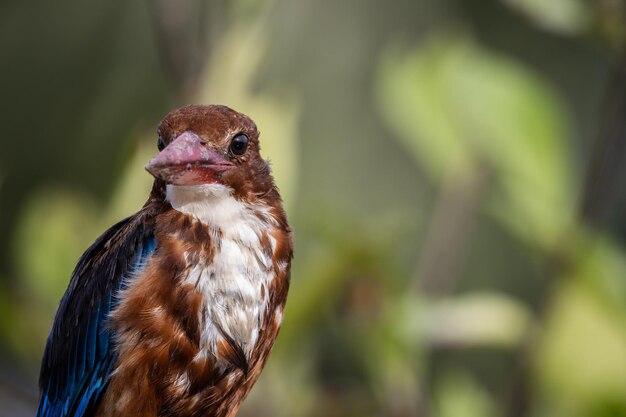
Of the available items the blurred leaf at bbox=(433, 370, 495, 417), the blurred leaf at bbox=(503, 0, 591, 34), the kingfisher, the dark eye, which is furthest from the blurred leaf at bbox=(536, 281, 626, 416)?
the dark eye

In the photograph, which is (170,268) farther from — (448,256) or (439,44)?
(448,256)

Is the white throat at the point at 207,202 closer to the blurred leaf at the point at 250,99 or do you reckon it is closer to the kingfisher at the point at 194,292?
the kingfisher at the point at 194,292

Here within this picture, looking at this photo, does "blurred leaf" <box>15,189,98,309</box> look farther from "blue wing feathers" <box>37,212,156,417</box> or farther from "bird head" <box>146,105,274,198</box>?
"bird head" <box>146,105,274,198</box>

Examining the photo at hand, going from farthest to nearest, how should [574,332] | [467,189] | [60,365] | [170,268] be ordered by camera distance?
[467,189] → [574,332] → [60,365] → [170,268]

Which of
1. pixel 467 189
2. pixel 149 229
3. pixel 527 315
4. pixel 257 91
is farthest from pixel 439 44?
pixel 257 91

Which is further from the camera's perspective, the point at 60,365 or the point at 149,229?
the point at 60,365

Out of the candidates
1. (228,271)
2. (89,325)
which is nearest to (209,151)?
(228,271)
